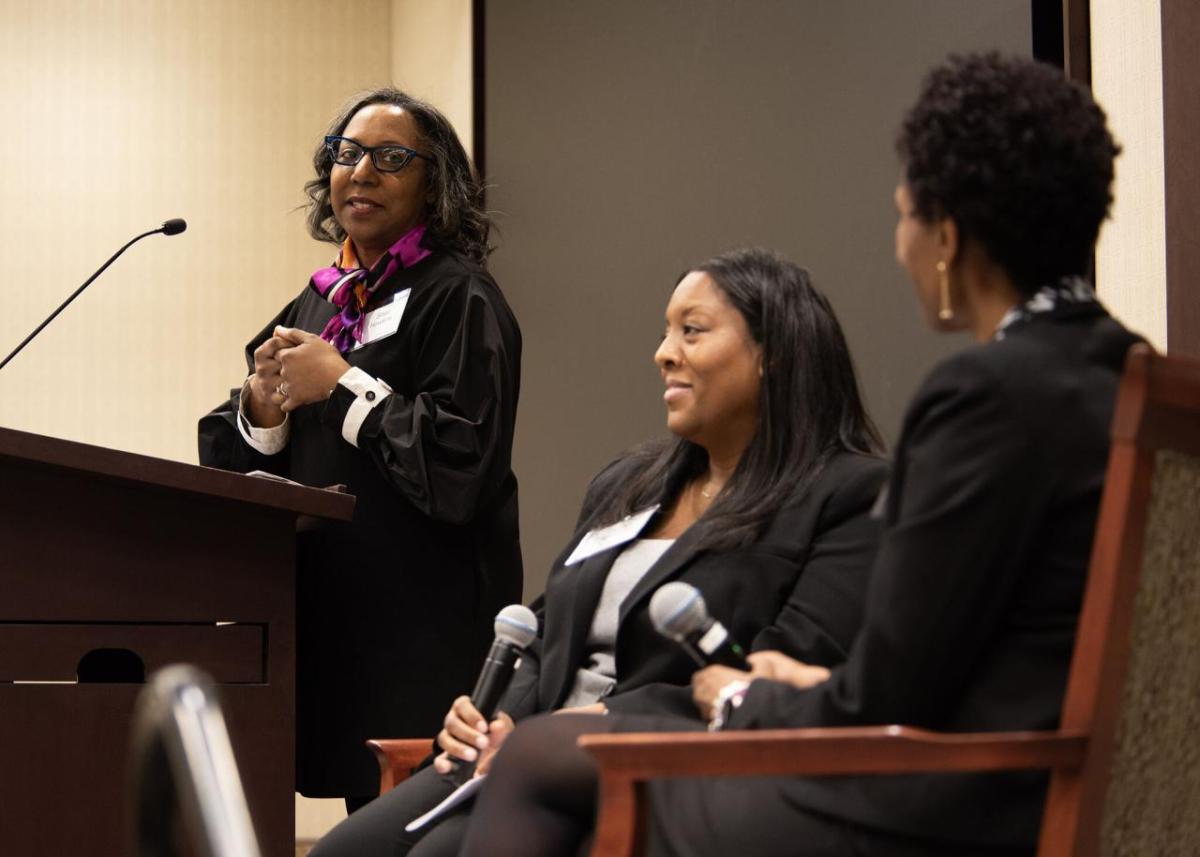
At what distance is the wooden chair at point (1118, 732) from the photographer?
147 cm

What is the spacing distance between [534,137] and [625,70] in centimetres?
54

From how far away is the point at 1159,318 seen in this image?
104 inches

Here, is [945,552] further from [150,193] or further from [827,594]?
[150,193]

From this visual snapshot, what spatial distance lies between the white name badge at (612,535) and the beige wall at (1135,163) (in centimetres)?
89

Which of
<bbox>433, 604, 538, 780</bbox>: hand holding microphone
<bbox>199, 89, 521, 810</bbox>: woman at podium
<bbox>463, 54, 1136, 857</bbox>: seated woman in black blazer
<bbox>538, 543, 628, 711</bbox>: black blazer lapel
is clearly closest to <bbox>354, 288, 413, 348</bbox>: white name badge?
<bbox>199, 89, 521, 810</bbox>: woman at podium

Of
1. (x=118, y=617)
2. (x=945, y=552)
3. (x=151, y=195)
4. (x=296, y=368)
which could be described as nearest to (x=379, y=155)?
(x=296, y=368)

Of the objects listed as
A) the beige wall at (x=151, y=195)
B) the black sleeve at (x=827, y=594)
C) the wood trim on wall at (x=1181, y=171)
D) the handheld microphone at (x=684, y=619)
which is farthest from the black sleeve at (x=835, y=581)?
the beige wall at (x=151, y=195)

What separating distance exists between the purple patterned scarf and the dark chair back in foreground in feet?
8.39

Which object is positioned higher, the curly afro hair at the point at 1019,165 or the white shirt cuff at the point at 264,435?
the curly afro hair at the point at 1019,165

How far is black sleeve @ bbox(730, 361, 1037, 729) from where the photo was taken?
59.6 inches

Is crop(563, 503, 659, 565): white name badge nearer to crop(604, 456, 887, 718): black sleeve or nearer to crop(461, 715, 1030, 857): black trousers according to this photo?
crop(604, 456, 887, 718): black sleeve

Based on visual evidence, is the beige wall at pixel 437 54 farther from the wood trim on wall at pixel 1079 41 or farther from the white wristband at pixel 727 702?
the white wristband at pixel 727 702

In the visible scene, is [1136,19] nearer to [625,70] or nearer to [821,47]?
[821,47]

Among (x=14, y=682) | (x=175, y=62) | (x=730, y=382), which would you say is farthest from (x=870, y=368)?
(x=175, y=62)
